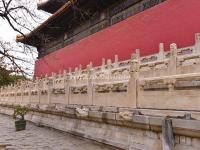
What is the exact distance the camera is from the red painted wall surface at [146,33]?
8.06 meters

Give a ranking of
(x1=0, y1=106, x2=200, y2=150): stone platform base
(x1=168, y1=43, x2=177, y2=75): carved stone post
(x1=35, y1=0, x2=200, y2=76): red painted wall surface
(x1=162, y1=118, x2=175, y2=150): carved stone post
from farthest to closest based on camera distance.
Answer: (x1=35, y1=0, x2=200, y2=76): red painted wall surface
(x1=168, y1=43, x2=177, y2=75): carved stone post
(x1=162, y1=118, x2=175, y2=150): carved stone post
(x1=0, y1=106, x2=200, y2=150): stone platform base

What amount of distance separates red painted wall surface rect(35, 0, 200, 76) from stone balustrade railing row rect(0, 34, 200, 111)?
1.08 metres

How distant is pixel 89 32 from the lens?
13867 millimetres

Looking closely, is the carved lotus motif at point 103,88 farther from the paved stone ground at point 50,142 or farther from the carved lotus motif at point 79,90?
the paved stone ground at point 50,142

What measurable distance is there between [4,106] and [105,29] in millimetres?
9443

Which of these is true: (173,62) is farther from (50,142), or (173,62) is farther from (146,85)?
(50,142)

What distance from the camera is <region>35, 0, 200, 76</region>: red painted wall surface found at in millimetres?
8062

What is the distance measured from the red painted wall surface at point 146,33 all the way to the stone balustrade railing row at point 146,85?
42.4 inches

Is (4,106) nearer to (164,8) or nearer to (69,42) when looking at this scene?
(69,42)

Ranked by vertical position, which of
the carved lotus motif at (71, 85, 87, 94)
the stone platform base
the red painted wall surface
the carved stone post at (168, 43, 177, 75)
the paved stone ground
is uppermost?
the red painted wall surface

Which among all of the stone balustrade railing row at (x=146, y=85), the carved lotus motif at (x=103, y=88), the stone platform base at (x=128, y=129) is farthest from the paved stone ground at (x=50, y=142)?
the carved lotus motif at (x=103, y=88)

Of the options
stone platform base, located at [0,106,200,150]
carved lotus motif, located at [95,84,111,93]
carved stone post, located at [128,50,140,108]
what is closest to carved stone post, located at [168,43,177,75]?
carved stone post, located at [128,50,140,108]

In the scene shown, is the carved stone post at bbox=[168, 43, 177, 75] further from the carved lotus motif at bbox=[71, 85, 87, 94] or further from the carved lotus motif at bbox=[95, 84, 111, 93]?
the carved lotus motif at bbox=[71, 85, 87, 94]

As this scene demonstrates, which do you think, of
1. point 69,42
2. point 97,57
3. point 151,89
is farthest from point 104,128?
point 69,42
